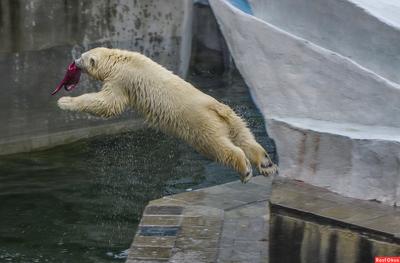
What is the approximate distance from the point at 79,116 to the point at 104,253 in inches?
136

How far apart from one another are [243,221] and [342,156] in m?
1.68

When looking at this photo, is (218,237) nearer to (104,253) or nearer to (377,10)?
(104,253)

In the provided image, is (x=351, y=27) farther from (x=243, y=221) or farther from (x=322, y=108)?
(x=243, y=221)

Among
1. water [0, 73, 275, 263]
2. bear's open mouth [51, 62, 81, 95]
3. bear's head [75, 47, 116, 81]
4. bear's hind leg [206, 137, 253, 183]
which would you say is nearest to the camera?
bear's hind leg [206, 137, 253, 183]

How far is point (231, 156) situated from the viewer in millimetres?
5043

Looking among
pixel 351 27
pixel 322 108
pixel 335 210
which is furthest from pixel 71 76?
pixel 335 210

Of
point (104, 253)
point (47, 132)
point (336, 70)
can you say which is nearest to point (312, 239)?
point (336, 70)

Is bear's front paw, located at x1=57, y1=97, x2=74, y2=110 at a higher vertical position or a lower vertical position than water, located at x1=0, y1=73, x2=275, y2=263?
higher

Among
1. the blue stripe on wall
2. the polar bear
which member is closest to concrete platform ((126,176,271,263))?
the polar bear

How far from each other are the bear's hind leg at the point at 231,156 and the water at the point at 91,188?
2.03m

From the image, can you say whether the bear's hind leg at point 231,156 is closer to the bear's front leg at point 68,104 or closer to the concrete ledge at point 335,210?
the concrete ledge at point 335,210

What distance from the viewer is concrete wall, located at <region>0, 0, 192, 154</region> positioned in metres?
9.46

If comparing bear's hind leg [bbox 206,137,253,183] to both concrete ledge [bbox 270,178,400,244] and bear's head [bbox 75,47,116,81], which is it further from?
bear's head [bbox 75,47,116,81]

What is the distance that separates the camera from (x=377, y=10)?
18.0 ft
